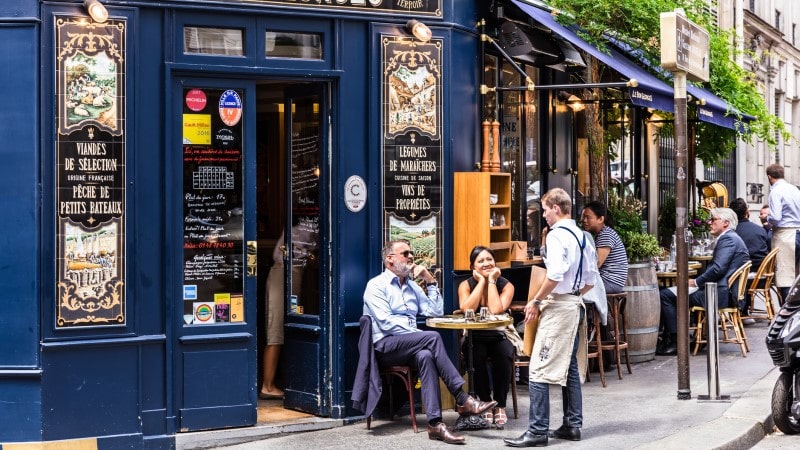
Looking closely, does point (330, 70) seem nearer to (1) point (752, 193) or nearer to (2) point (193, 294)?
(2) point (193, 294)

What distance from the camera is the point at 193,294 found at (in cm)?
858

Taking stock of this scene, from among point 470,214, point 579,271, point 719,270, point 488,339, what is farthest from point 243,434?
point 719,270

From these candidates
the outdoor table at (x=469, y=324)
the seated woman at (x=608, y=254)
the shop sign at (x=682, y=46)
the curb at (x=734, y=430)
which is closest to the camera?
the curb at (x=734, y=430)

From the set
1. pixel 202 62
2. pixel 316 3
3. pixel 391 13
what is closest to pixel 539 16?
pixel 391 13

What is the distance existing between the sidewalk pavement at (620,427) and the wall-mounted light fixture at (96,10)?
303cm

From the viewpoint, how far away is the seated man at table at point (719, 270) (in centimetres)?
1251

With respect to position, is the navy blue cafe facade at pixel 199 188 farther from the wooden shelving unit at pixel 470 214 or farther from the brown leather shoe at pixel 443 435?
the brown leather shoe at pixel 443 435

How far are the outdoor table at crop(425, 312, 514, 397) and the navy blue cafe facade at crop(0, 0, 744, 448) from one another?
658mm

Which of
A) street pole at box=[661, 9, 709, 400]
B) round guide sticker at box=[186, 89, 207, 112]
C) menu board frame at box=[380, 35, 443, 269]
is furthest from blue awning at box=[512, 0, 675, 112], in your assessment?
round guide sticker at box=[186, 89, 207, 112]

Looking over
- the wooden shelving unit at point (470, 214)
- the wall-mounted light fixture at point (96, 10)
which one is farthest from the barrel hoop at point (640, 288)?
the wall-mounted light fixture at point (96, 10)

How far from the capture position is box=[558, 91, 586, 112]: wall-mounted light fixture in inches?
522

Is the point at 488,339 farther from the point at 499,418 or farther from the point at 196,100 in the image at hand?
the point at 196,100

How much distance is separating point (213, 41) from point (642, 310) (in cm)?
554

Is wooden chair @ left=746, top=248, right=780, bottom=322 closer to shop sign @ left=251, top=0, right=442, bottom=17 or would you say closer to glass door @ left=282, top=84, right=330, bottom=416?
shop sign @ left=251, top=0, right=442, bottom=17
